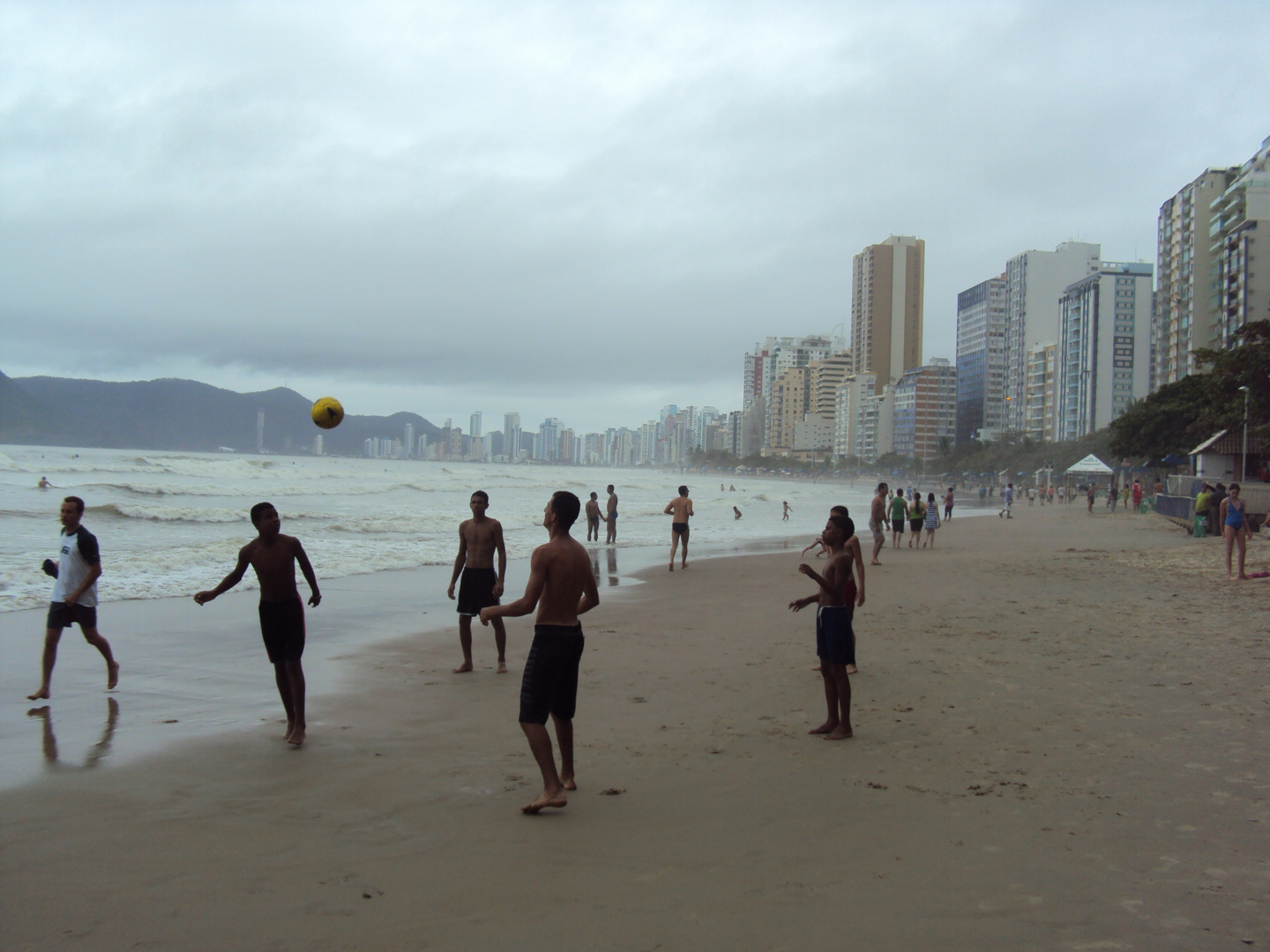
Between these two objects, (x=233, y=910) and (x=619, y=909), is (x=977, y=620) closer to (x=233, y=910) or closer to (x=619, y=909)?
(x=619, y=909)

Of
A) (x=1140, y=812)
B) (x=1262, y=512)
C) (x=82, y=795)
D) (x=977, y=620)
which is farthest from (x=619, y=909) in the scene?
(x=1262, y=512)

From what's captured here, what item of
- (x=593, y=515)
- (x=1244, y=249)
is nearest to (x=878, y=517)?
(x=593, y=515)

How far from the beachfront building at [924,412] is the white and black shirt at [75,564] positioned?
161086 millimetres

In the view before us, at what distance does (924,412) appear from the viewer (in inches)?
6353

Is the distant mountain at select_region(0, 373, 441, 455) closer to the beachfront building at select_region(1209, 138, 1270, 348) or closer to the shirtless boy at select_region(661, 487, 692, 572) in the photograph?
the beachfront building at select_region(1209, 138, 1270, 348)

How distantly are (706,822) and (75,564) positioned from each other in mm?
5420

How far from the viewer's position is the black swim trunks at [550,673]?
4.28m

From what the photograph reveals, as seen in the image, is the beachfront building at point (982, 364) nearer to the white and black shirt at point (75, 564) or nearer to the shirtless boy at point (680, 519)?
the shirtless boy at point (680, 519)

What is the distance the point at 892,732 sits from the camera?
229 inches

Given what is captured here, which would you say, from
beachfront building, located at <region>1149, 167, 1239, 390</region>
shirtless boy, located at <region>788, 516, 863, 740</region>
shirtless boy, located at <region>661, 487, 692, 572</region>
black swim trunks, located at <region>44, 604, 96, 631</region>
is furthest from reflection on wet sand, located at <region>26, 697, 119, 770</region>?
beachfront building, located at <region>1149, 167, 1239, 390</region>

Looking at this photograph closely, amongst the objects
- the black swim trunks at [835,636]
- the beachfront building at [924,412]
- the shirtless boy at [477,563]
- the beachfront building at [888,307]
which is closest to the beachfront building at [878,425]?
the beachfront building at [924,412]

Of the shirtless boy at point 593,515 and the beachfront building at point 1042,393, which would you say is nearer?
the shirtless boy at point 593,515

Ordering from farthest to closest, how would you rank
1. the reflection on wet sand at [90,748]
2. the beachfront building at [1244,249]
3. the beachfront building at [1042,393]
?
1. the beachfront building at [1042,393]
2. the beachfront building at [1244,249]
3. the reflection on wet sand at [90,748]

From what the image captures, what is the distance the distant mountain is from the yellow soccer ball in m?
151
